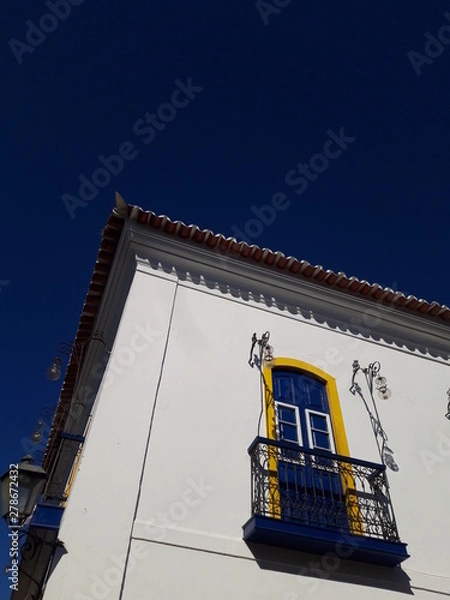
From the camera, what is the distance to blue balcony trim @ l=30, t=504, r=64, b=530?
4242mm

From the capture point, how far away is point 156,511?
4.68 meters

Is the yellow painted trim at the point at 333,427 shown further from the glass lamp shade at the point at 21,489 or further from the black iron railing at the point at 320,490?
the glass lamp shade at the point at 21,489

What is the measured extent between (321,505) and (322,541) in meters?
0.44

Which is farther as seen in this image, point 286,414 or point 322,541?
point 286,414

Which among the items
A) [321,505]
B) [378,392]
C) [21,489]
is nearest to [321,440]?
[321,505]

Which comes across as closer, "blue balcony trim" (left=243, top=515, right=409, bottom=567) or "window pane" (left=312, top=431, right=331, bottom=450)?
"blue balcony trim" (left=243, top=515, right=409, bottom=567)

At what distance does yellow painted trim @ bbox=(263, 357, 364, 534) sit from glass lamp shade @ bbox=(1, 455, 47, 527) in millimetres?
2089

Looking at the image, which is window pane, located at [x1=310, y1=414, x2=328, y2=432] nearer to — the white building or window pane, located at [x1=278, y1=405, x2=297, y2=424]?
the white building

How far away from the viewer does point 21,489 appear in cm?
415
